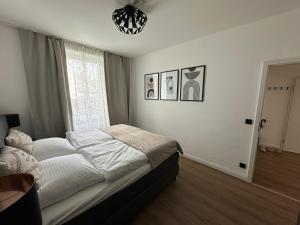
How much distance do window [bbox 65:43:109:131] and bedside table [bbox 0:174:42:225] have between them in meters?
2.50

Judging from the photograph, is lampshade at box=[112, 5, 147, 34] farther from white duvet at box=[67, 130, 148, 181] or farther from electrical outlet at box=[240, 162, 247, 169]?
electrical outlet at box=[240, 162, 247, 169]

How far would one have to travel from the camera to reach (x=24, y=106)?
2453 millimetres

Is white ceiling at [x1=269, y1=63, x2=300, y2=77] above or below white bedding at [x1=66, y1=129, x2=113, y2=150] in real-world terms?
above

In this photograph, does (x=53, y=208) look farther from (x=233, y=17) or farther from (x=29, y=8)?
(x=233, y=17)

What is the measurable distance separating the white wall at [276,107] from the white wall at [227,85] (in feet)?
6.62

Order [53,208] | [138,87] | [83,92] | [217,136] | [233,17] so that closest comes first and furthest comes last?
[53,208] < [233,17] < [217,136] < [83,92] < [138,87]

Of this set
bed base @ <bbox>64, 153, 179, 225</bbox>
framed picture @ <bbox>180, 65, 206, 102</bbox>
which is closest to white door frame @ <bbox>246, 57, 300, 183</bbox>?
framed picture @ <bbox>180, 65, 206, 102</bbox>

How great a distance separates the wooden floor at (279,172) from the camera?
2.09m

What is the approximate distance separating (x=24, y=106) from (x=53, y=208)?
2.27m

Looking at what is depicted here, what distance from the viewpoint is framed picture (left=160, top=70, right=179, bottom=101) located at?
3080 mm

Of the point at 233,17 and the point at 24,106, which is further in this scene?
the point at 24,106

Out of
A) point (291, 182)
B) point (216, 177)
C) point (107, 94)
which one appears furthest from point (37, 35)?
point (291, 182)

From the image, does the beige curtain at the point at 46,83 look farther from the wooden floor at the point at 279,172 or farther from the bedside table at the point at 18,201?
the wooden floor at the point at 279,172

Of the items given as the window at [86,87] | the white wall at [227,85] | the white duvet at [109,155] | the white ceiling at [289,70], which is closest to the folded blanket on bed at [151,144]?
the white duvet at [109,155]
